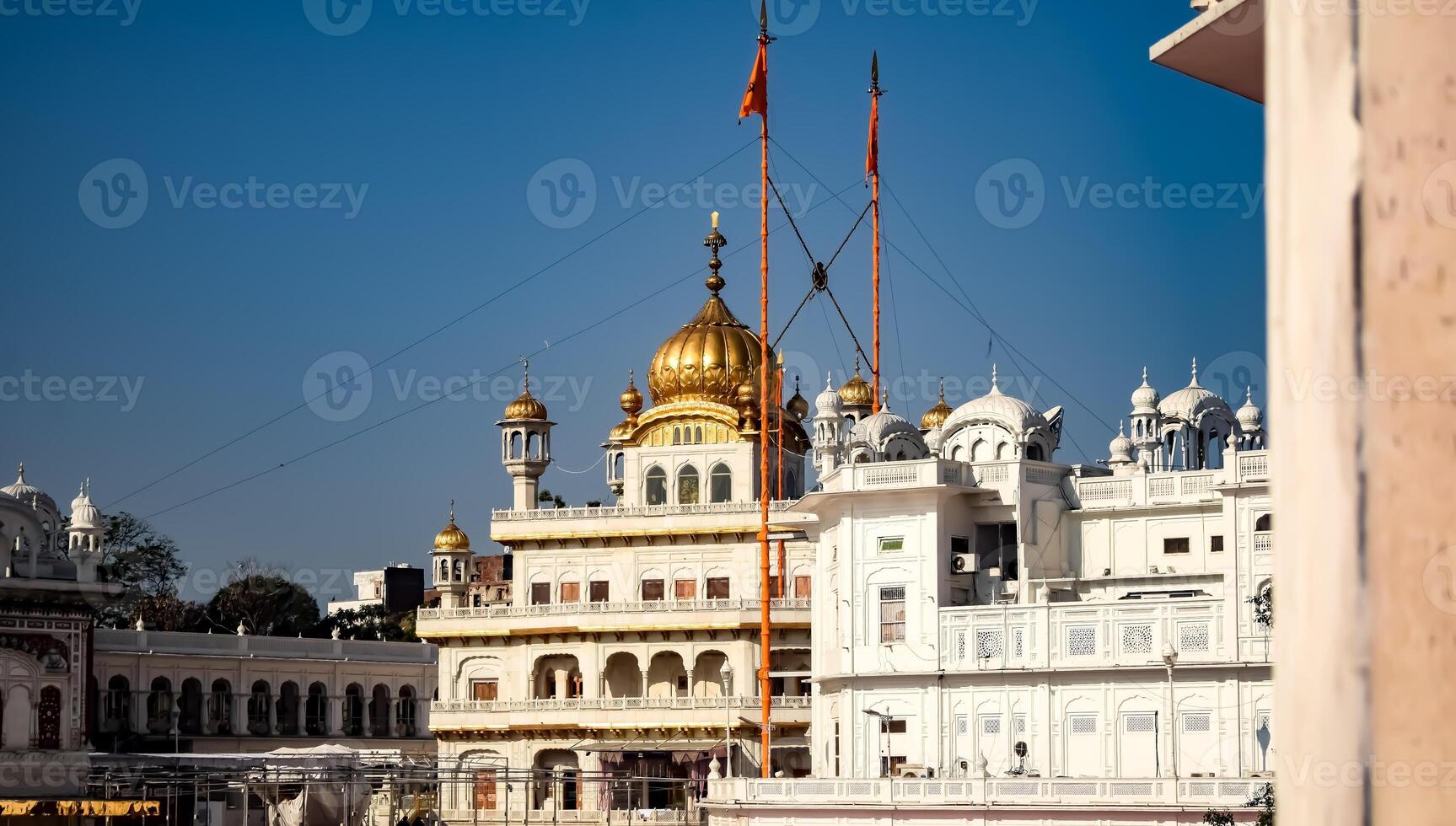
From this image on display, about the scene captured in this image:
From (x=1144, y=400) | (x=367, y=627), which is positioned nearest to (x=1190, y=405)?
(x=1144, y=400)

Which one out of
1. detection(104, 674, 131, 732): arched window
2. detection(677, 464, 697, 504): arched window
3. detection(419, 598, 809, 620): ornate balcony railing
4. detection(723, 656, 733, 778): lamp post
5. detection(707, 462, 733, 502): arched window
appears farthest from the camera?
detection(104, 674, 131, 732): arched window

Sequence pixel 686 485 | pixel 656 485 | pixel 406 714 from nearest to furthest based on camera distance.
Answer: pixel 686 485, pixel 656 485, pixel 406 714

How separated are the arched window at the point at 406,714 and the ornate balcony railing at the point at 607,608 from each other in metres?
18.4

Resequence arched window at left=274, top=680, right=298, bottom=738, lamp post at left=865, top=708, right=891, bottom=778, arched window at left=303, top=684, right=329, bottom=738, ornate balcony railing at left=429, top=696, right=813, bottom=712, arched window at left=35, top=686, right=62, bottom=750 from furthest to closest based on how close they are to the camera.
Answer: arched window at left=303, top=684, right=329, bottom=738 < arched window at left=274, top=680, right=298, bottom=738 < ornate balcony railing at left=429, top=696, right=813, bottom=712 < arched window at left=35, top=686, right=62, bottom=750 < lamp post at left=865, top=708, right=891, bottom=778

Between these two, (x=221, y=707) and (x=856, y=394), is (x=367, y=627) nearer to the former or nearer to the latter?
(x=221, y=707)

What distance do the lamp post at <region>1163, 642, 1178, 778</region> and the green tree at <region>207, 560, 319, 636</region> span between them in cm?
5975

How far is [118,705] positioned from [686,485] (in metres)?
25.2

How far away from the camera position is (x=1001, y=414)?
54688 millimetres

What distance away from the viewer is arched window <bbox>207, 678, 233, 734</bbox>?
8050cm

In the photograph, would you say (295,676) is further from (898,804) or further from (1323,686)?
(1323,686)

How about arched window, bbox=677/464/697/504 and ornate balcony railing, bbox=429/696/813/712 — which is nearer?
ornate balcony railing, bbox=429/696/813/712

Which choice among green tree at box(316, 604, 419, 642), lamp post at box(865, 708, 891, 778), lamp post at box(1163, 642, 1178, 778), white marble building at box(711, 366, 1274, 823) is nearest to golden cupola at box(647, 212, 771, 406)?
white marble building at box(711, 366, 1274, 823)

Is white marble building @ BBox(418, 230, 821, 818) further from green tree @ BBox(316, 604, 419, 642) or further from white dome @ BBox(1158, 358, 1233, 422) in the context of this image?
green tree @ BBox(316, 604, 419, 642)

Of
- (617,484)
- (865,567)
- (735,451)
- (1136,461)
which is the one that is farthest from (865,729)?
(617,484)
